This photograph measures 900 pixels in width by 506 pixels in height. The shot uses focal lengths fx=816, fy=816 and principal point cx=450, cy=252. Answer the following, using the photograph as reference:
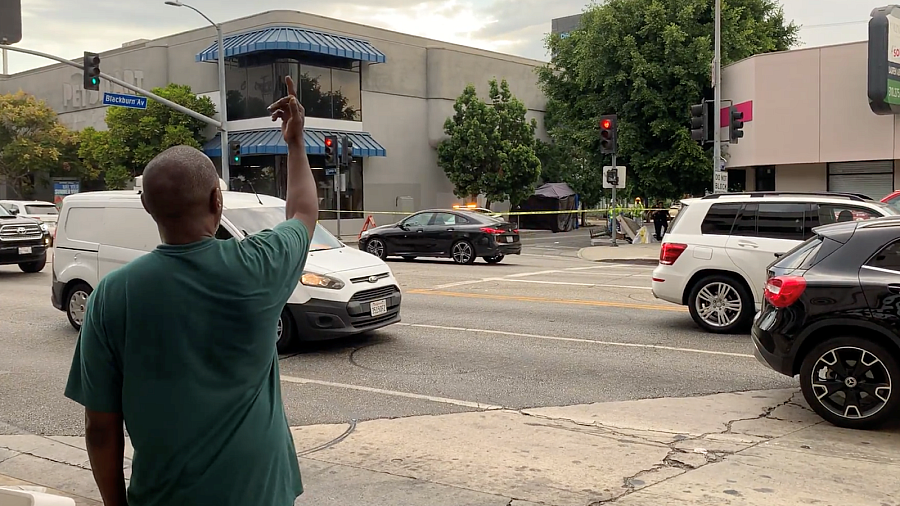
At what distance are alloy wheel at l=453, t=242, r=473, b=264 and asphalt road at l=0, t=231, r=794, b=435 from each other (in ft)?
22.0

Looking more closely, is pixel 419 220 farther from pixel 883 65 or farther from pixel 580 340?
pixel 883 65

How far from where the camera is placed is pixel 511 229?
71.6ft

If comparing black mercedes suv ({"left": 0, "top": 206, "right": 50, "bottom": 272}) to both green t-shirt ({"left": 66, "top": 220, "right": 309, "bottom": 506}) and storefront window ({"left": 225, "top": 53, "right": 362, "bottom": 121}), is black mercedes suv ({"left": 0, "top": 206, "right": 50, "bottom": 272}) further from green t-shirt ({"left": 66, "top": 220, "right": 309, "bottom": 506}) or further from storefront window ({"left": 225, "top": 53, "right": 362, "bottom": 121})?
green t-shirt ({"left": 66, "top": 220, "right": 309, "bottom": 506})

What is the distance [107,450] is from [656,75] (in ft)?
102

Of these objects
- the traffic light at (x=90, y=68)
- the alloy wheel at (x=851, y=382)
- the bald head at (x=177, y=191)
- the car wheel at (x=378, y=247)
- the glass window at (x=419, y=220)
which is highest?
the traffic light at (x=90, y=68)

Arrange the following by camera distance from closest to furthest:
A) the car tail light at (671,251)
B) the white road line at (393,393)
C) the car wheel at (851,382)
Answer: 1. the car wheel at (851,382)
2. the white road line at (393,393)
3. the car tail light at (671,251)

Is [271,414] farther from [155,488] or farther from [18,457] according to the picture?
[18,457]

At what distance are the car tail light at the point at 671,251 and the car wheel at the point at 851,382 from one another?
4243 mm

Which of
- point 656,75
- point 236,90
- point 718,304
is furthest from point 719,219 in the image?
point 236,90

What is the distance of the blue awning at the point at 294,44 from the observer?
112 ft

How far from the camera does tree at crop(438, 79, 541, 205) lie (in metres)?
39.4

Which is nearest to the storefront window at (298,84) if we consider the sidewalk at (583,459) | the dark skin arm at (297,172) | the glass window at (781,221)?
the glass window at (781,221)

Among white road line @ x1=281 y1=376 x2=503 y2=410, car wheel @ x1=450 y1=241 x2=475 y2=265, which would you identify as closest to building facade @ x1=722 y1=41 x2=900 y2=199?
car wheel @ x1=450 y1=241 x2=475 y2=265

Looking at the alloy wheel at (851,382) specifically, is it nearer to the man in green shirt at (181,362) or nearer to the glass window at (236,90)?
the man in green shirt at (181,362)
